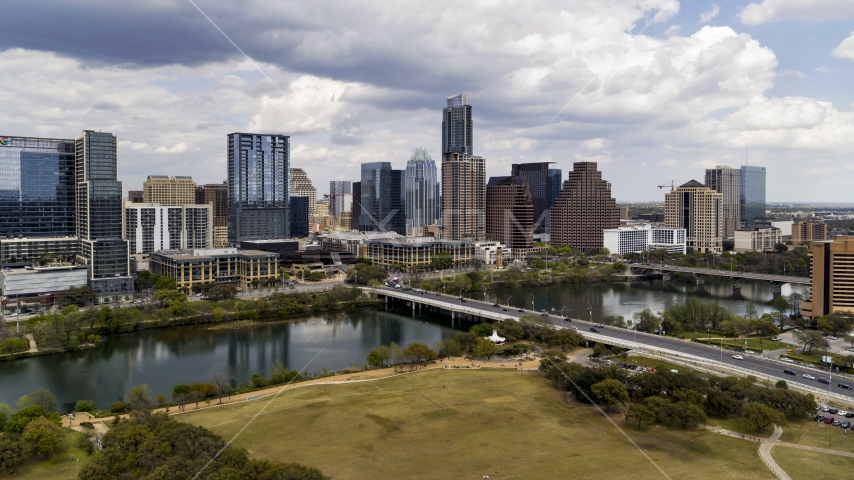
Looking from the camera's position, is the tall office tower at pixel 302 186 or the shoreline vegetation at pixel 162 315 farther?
the tall office tower at pixel 302 186

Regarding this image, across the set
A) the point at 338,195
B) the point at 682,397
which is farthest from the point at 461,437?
the point at 338,195

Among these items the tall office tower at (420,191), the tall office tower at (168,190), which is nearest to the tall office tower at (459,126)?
the tall office tower at (420,191)

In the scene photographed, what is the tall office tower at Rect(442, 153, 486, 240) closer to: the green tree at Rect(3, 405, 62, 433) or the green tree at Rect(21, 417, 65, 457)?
the green tree at Rect(3, 405, 62, 433)

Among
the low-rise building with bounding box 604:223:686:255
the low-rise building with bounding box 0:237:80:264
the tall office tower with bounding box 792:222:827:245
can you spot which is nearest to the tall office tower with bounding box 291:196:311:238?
the low-rise building with bounding box 0:237:80:264

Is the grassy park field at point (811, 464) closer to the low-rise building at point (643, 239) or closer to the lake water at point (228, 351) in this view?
the lake water at point (228, 351)

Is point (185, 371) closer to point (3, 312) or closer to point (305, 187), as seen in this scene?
point (3, 312)

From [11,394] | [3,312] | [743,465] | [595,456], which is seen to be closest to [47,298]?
→ [3,312]

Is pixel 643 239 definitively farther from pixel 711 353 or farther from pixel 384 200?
pixel 711 353
